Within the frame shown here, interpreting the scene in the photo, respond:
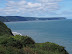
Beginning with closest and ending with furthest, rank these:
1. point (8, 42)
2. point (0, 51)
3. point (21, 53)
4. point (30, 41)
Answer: point (0, 51) → point (21, 53) → point (8, 42) → point (30, 41)

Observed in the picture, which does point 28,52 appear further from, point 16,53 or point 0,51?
point 0,51

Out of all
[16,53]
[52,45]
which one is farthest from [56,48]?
[16,53]

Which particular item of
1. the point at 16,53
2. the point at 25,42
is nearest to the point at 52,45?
the point at 25,42

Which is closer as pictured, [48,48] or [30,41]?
[48,48]

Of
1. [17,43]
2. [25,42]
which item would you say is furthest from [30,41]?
[17,43]

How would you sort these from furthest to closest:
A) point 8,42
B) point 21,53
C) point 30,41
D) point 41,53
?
1. point 30,41
2. point 8,42
3. point 41,53
4. point 21,53

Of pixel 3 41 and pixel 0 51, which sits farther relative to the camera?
pixel 3 41

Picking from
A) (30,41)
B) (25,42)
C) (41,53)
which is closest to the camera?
(41,53)

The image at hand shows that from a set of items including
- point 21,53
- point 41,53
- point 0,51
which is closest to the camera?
point 0,51

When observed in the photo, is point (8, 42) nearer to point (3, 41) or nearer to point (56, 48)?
point (3, 41)
